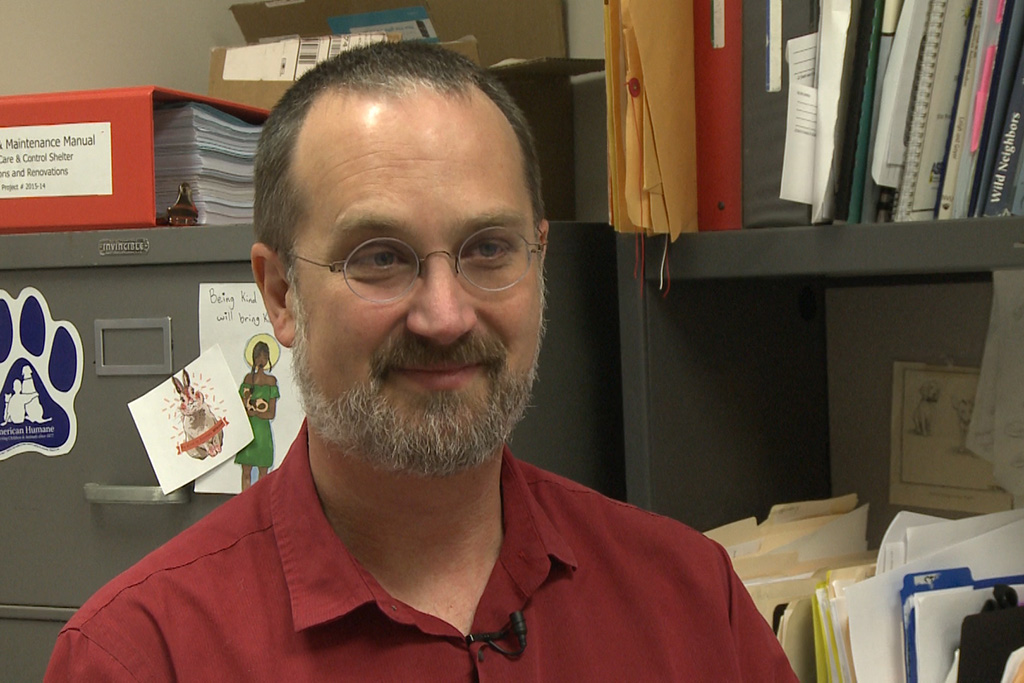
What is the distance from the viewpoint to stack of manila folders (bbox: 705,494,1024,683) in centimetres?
103

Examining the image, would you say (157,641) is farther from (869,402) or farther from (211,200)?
(869,402)

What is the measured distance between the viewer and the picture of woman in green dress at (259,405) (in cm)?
125

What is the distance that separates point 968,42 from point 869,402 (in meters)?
0.76

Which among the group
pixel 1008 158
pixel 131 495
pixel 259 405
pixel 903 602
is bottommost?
pixel 903 602

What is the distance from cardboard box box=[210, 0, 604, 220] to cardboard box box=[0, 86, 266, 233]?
1.75ft

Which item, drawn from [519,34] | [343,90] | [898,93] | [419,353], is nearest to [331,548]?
[419,353]

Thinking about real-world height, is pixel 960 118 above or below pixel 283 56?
below

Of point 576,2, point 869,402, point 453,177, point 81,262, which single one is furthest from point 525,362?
point 576,2

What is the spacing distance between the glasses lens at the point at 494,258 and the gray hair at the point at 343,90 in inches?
3.6

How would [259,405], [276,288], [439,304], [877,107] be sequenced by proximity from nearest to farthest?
1. [439,304]
2. [276,288]
3. [877,107]
4. [259,405]

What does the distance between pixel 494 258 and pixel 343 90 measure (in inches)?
8.3

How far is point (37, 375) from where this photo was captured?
1314 millimetres

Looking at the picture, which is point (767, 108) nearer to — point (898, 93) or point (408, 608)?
point (898, 93)

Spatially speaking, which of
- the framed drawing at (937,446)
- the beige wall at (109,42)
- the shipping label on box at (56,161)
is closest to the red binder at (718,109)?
the framed drawing at (937,446)
